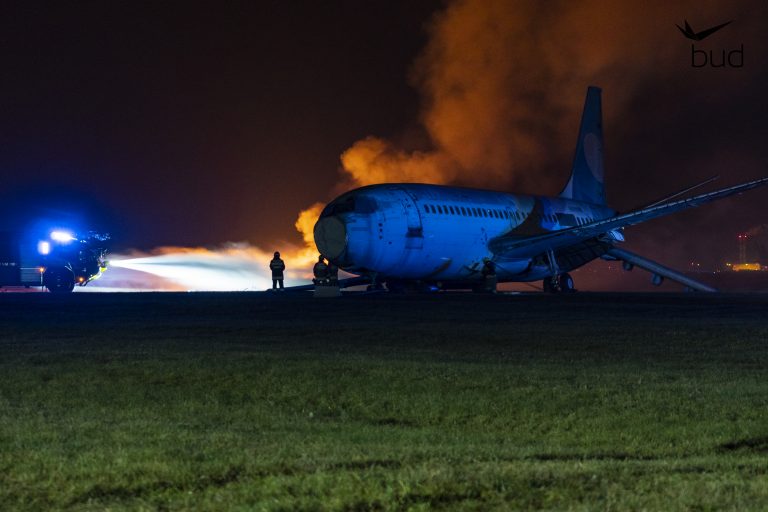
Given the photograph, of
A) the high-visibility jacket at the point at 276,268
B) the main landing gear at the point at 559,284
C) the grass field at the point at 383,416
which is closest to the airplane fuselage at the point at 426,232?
the main landing gear at the point at 559,284

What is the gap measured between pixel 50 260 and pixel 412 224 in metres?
20.2

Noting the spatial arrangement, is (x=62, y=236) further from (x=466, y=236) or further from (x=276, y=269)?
(x=466, y=236)

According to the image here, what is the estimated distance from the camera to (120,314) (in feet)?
104

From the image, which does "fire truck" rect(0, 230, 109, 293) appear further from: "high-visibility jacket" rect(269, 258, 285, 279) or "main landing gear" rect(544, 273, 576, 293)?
"main landing gear" rect(544, 273, 576, 293)

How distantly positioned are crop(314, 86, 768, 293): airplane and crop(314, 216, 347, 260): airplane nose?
0.04m

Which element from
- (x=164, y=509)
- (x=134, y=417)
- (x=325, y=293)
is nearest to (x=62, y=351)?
(x=134, y=417)

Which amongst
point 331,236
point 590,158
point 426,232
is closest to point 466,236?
point 426,232

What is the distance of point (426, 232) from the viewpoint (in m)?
47.3

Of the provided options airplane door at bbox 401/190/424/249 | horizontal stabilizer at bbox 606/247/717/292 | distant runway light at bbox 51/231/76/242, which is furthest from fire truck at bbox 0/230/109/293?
horizontal stabilizer at bbox 606/247/717/292

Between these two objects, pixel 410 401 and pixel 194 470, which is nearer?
pixel 194 470

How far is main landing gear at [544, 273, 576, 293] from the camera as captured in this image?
56.7 metres

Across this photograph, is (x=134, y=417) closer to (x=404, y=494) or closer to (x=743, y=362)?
(x=404, y=494)

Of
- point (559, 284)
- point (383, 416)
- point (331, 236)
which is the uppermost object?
point (331, 236)

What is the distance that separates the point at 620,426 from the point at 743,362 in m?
6.59
